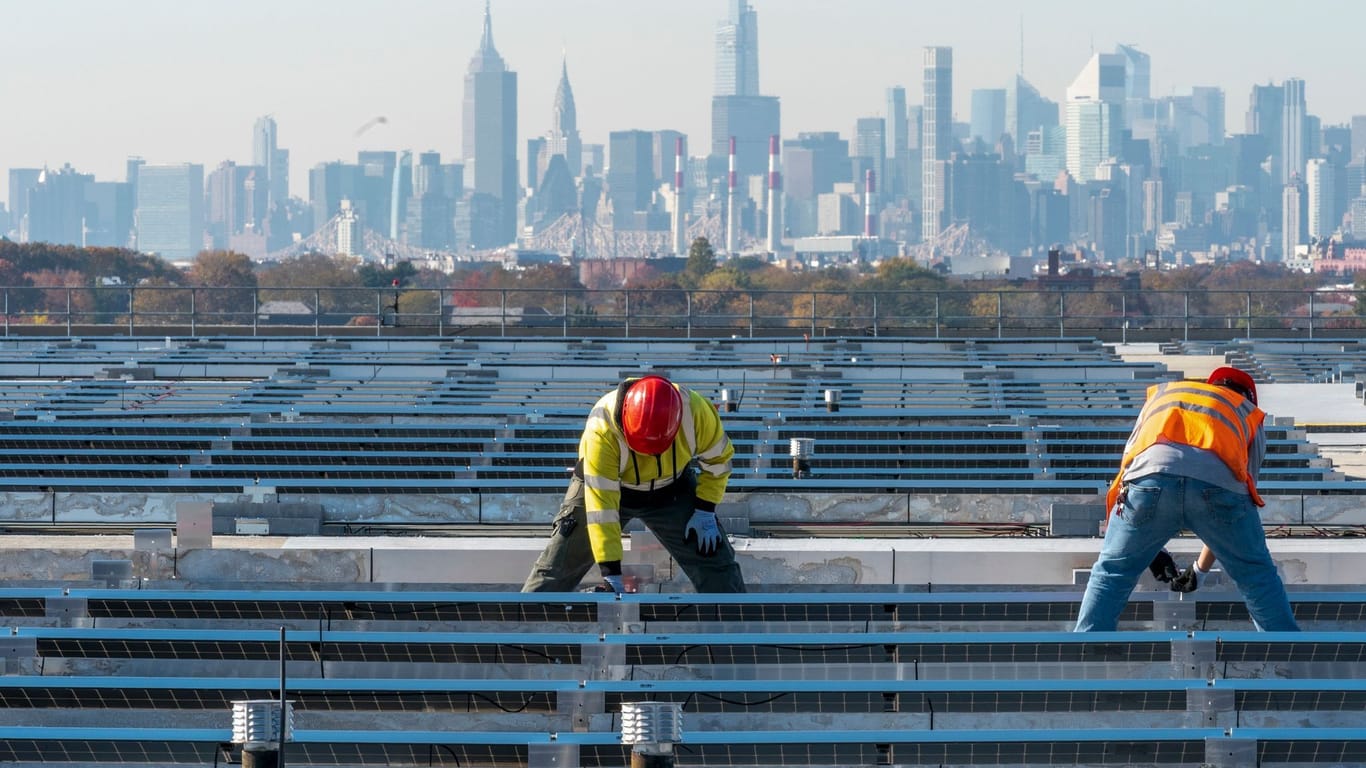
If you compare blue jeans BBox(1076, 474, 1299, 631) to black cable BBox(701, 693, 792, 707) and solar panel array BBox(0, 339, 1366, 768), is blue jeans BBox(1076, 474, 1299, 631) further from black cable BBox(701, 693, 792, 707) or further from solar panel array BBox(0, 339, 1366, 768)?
black cable BBox(701, 693, 792, 707)

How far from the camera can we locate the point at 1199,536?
9.59m

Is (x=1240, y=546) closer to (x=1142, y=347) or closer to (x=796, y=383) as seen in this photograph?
(x=796, y=383)

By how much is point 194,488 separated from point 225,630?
20.2 feet

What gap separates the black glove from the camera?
33.1 ft

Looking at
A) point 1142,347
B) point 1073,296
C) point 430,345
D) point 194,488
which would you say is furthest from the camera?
point 1073,296

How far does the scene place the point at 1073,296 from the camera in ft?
304

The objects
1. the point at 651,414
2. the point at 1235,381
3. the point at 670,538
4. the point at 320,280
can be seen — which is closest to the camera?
the point at 1235,381

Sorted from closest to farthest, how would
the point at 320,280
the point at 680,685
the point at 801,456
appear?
the point at 680,685 → the point at 801,456 → the point at 320,280

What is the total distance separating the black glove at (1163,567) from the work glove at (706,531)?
2.10 meters

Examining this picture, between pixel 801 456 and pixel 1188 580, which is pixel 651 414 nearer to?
pixel 1188 580

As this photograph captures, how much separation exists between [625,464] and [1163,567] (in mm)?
2635

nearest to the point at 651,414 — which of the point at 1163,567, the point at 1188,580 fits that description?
the point at 1163,567

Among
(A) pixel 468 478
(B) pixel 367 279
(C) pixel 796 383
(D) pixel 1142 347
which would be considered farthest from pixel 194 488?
(B) pixel 367 279

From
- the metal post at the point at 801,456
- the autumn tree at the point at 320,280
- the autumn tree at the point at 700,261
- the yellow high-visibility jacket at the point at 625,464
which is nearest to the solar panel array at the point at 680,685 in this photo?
the yellow high-visibility jacket at the point at 625,464
